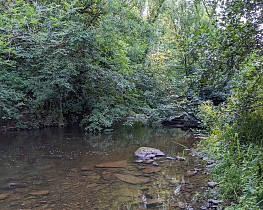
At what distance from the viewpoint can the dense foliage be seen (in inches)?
168

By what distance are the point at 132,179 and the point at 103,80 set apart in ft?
22.0

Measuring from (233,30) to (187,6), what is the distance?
1513 cm

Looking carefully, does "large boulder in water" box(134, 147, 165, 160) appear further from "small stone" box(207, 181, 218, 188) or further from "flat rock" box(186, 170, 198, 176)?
"small stone" box(207, 181, 218, 188)

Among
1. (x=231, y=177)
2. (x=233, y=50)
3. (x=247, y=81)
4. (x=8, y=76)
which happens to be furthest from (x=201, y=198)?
(x=8, y=76)

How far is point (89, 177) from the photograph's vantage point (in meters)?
5.52

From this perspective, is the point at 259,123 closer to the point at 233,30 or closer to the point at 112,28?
the point at 233,30

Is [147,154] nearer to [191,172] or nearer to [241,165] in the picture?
[191,172]

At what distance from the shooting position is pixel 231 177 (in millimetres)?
3773

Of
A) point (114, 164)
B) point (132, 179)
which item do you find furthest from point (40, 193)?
point (114, 164)

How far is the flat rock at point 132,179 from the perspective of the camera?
520 centimetres

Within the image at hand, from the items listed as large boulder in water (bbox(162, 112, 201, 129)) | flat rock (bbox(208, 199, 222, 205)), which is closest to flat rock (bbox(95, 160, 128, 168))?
flat rock (bbox(208, 199, 222, 205))

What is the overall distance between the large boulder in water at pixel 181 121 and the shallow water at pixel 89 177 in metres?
2.47

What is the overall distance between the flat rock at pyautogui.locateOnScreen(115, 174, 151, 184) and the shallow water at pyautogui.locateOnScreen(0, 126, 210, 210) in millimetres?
64

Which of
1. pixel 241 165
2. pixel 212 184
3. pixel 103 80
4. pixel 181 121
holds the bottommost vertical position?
pixel 212 184
